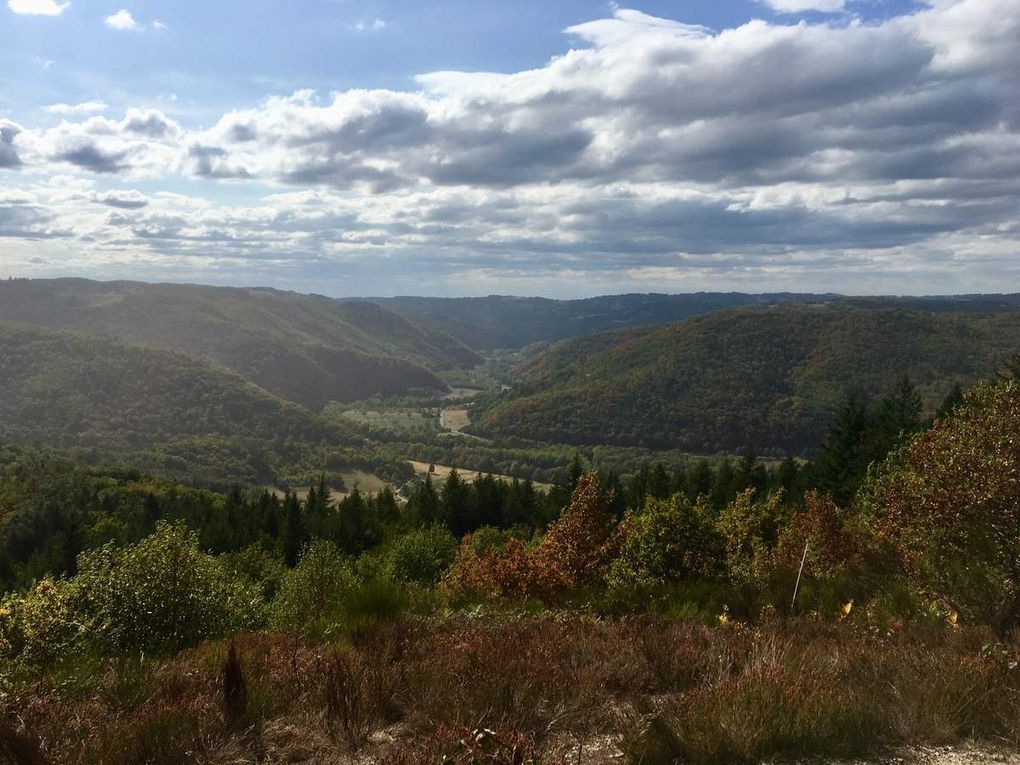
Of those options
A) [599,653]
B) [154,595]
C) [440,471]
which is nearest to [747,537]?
[599,653]

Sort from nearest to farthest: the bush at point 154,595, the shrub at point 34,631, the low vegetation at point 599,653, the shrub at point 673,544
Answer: the low vegetation at point 599,653, the shrub at point 34,631, the bush at point 154,595, the shrub at point 673,544

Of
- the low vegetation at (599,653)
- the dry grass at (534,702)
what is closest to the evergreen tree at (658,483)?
the low vegetation at (599,653)

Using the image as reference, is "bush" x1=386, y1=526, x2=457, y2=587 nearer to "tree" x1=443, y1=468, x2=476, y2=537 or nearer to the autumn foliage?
"tree" x1=443, y1=468, x2=476, y2=537

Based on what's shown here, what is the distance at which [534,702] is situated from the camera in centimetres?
553

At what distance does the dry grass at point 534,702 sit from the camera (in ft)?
15.4

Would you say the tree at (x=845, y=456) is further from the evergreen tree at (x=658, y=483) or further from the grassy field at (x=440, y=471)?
the grassy field at (x=440, y=471)

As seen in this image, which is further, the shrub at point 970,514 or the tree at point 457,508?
the tree at point 457,508

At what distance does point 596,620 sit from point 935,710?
3.94 m

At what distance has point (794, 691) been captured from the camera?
5.07 m

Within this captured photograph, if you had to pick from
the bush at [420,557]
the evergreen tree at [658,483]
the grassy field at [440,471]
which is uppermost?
the evergreen tree at [658,483]

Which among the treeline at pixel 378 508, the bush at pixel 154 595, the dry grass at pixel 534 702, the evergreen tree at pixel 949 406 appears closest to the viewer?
the dry grass at pixel 534 702

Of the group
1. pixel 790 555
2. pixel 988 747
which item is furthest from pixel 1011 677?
pixel 790 555

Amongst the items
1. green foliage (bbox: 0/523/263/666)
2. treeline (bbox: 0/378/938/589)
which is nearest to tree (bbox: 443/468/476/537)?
treeline (bbox: 0/378/938/589)

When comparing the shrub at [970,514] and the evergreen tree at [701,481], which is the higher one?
the shrub at [970,514]
